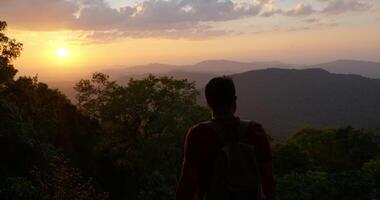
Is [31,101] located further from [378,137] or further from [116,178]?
[378,137]

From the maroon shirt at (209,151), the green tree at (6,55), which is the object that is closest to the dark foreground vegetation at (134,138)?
the green tree at (6,55)

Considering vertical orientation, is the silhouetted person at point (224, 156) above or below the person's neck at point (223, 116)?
below

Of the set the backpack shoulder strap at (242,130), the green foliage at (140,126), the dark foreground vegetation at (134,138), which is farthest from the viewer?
the green foliage at (140,126)

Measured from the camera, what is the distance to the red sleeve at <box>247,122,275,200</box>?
3973 millimetres


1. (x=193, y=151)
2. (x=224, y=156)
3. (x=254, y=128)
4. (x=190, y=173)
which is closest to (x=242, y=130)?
(x=254, y=128)

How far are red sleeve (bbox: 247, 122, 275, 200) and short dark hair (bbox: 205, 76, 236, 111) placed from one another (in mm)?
274

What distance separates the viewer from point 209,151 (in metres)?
3.87

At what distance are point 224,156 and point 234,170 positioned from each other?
6.4 inches

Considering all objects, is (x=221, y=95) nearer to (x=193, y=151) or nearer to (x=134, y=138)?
(x=193, y=151)

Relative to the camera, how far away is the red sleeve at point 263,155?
13.0 ft

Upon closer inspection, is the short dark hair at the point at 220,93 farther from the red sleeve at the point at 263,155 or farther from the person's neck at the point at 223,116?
the red sleeve at the point at 263,155

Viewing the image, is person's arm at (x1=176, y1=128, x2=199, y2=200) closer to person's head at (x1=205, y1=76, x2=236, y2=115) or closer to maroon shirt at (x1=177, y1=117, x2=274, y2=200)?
maroon shirt at (x1=177, y1=117, x2=274, y2=200)

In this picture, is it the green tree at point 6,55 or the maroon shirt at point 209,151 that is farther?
the green tree at point 6,55

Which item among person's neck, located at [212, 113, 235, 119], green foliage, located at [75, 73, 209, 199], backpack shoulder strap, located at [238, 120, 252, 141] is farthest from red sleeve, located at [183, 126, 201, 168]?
green foliage, located at [75, 73, 209, 199]
